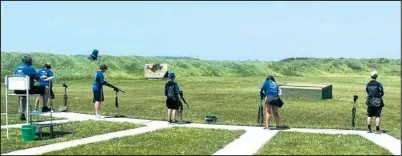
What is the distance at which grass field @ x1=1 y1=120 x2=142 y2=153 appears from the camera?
1430 cm

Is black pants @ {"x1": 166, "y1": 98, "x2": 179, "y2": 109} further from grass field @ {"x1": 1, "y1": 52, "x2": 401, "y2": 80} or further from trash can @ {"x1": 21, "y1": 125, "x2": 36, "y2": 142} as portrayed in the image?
grass field @ {"x1": 1, "y1": 52, "x2": 401, "y2": 80}

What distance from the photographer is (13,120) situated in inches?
797

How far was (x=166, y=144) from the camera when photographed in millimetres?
14727

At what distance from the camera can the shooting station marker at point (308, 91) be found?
1378 inches

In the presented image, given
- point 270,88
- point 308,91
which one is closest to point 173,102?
point 270,88

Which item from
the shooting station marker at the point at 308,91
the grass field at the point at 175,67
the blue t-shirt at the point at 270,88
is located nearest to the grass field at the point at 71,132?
the blue t-shirt at the point at 270,88

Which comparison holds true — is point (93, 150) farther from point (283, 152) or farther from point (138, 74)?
point (138, 74)

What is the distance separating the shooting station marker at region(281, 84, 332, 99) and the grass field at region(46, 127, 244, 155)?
60.6 ft

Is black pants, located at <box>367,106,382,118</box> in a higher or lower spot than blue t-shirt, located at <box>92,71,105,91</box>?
lower

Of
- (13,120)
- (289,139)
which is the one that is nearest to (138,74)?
(13,120)

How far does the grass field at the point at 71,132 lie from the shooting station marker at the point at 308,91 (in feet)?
60.8

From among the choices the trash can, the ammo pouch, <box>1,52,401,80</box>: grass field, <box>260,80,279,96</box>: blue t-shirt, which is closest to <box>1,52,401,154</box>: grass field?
<box>1,52,401,80</box>: grass field

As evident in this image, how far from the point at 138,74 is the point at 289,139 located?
224 ft

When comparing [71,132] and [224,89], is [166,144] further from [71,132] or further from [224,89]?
[224,89]
